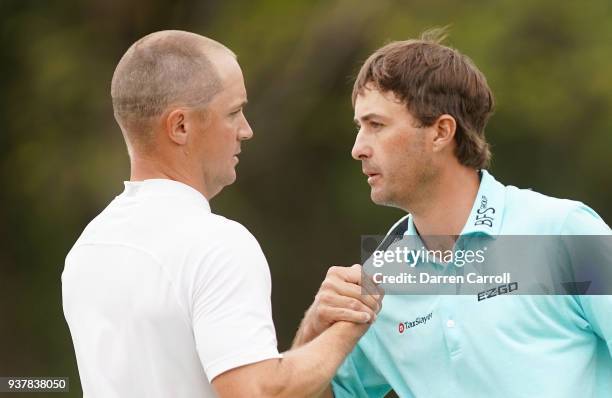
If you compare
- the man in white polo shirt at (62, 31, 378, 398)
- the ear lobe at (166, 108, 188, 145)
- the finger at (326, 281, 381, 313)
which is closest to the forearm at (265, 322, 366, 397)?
the man in white polo shirt at (62, 31, 378, 398)

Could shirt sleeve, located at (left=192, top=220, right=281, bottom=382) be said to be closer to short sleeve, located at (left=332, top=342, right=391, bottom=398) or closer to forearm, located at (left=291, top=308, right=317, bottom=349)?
forearm, located at (left=291, top=308, right=317, bottom=349)

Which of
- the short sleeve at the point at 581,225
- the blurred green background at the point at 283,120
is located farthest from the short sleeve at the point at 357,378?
the blurred green background at the point at 283,120

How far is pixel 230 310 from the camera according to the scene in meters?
2.71

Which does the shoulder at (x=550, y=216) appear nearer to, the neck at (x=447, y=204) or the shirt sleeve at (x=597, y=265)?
the shirt sleeve at (x=597, y=265)

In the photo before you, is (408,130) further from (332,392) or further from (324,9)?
(324,9)

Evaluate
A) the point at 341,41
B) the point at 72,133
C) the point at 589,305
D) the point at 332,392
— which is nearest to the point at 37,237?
the point at 72,133

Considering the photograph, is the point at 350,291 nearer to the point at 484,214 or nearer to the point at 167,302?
the point at 484,214

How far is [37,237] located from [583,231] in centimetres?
769

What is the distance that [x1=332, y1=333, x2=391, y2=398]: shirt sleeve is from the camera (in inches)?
137

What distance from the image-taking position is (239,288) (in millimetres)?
2721

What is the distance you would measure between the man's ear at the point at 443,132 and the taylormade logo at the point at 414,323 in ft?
1.72

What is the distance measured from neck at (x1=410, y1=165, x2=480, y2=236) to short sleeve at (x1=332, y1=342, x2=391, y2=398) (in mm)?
403

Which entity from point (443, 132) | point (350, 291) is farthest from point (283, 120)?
Answer: point (350, 291)

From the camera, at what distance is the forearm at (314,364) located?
2.73 metres
